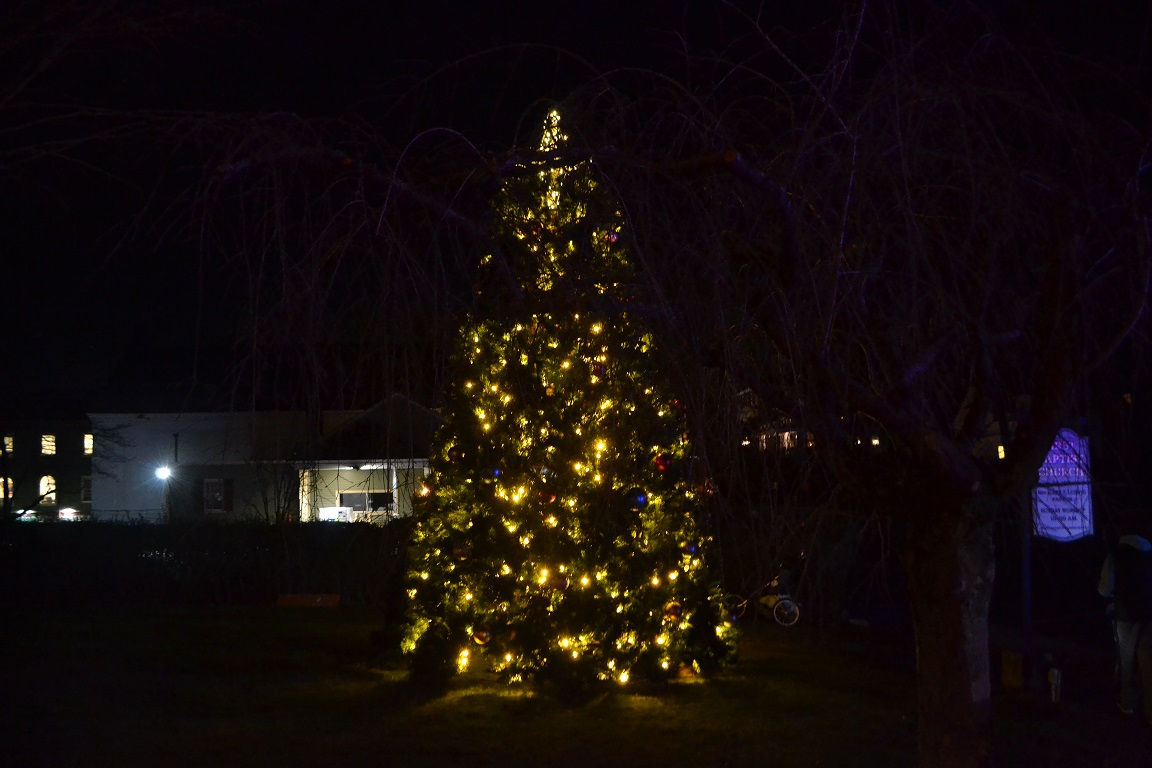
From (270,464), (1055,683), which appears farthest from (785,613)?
(270,464)

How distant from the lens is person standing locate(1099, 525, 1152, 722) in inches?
364

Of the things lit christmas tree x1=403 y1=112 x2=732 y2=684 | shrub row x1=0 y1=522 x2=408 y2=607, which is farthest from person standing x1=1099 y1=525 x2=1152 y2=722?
shrub row x1=0 y1=522 x2=408 y2=607

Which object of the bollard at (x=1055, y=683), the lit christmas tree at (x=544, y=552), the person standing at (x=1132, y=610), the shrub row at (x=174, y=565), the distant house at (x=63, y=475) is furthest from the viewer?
the distant house at (x=63, y=475)

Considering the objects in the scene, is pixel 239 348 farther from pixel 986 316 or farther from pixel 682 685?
pixel 682 685

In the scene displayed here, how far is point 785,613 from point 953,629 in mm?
9541

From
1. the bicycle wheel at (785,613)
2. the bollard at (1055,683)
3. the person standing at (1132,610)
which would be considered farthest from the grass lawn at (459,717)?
the bicycle wheel at (785,613)

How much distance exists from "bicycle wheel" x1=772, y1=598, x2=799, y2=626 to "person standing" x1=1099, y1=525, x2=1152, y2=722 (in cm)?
547

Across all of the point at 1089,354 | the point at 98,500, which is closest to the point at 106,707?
the point at 1089,354

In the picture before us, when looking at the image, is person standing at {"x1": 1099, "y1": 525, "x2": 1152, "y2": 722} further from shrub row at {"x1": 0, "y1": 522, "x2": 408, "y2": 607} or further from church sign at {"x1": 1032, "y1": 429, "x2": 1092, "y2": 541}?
shrub row at {"x1": 0, "y1": 522, "x2": 408, "y2": 607}

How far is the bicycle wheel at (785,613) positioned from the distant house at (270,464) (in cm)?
534

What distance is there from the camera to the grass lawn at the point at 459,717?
7.48 meters

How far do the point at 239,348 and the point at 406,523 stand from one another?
5817 millimetres

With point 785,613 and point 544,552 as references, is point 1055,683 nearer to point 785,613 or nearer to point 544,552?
point 544,552

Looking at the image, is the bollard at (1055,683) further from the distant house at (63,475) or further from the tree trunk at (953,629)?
the distant house at (63,475)
